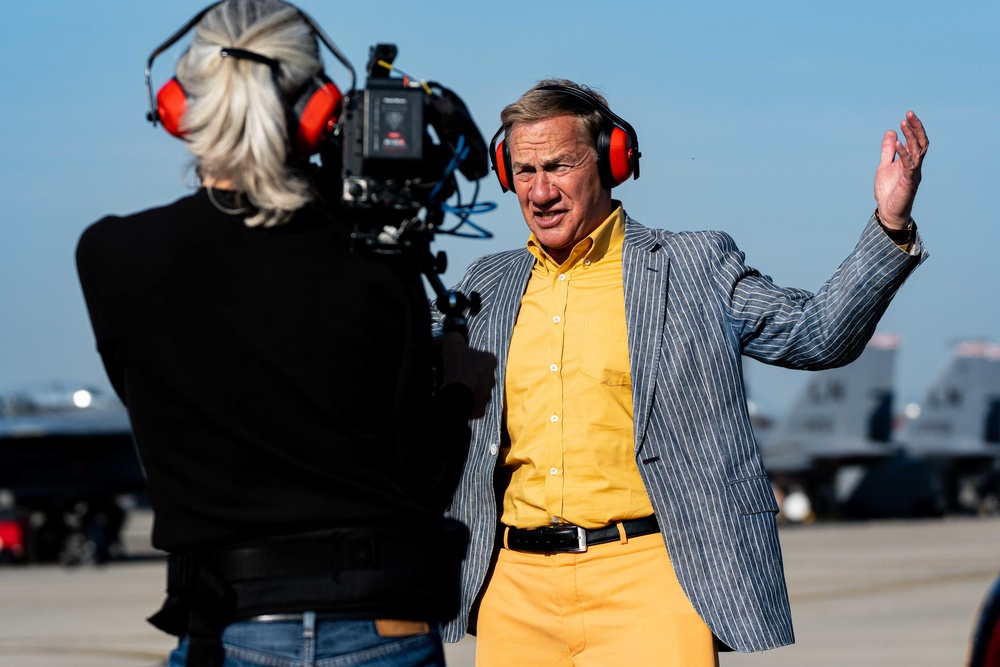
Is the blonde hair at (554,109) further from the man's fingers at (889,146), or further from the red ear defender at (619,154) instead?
the man's fingers at (889,146)

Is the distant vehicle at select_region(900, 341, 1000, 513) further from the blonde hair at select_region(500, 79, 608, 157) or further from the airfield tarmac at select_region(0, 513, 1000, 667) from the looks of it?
the blonde hair at select_region(500, 79, 608, 157)

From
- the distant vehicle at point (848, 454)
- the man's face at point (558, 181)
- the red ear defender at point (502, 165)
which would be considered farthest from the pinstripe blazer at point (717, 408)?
the distant vehicle at point (848, 454)

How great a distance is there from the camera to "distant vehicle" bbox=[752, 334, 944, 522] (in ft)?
127

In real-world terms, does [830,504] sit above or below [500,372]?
below

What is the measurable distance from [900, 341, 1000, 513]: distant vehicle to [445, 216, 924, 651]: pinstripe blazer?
4082cm

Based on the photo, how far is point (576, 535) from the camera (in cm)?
314

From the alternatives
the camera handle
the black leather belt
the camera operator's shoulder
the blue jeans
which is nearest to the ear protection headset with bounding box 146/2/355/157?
the camera operator's shoulder

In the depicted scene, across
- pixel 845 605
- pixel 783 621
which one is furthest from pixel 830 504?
pixel 783 621

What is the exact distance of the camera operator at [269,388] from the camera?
1.89 m

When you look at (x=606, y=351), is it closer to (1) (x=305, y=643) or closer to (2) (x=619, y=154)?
(2) (x=619, y=154)

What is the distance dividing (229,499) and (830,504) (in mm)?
38344

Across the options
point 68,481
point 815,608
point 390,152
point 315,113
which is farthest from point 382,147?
point 68,481

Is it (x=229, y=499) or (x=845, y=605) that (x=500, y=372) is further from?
(x=845, y=605)

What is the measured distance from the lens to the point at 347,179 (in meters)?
1.97
